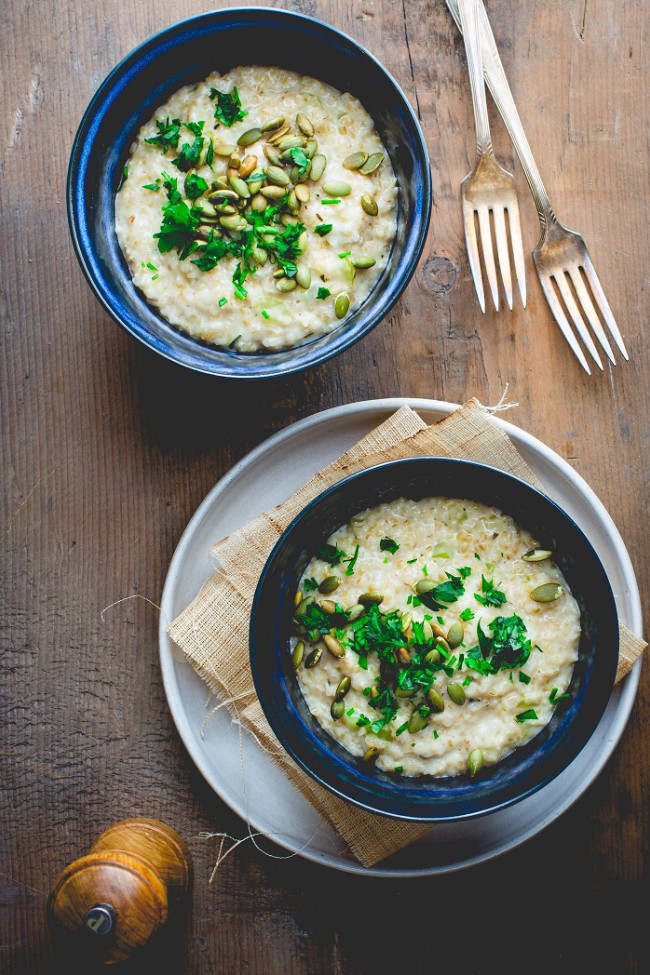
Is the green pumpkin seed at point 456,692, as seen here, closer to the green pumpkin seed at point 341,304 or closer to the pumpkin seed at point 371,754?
the pumpkin seed at point 371,754

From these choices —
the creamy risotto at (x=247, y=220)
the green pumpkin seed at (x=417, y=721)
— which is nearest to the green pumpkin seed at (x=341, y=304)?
the creamy risotto at (x=247, y=220)

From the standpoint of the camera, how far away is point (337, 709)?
8.45ft

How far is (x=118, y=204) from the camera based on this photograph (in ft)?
8.81

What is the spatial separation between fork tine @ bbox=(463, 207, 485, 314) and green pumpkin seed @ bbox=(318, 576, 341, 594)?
118 centimetres

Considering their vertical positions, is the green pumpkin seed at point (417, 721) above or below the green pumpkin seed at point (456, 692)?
below

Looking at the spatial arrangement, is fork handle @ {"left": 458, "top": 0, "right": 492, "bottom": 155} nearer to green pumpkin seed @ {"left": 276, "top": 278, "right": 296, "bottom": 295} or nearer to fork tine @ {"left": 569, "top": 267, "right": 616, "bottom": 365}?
fork tine @ {"left": 569, "top": 267, "right": 616, "bottom": 365}

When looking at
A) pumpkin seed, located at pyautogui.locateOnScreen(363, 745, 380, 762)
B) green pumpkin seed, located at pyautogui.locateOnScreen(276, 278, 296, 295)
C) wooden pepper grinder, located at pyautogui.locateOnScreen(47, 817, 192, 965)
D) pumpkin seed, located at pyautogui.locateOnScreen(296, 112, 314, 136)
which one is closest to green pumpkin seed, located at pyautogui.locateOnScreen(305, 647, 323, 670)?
pumpkin seed, located at pyautogui.locateOnScreen(363, 745, 380, 762)

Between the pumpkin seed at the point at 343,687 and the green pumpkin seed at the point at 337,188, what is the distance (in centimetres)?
158

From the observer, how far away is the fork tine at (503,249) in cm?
292

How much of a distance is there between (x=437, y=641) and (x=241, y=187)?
159 centimetres

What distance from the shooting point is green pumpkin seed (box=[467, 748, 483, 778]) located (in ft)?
8.21

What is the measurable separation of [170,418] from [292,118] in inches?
44.8

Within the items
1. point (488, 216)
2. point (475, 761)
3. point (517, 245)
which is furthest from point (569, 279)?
point (475, 761)

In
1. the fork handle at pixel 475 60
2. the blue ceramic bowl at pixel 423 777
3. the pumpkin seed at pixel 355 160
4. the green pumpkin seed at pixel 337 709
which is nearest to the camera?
the blue ceramic bowl at pixel 423 777
